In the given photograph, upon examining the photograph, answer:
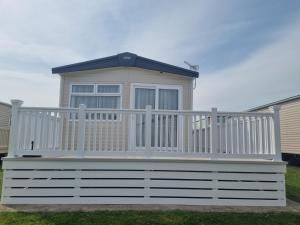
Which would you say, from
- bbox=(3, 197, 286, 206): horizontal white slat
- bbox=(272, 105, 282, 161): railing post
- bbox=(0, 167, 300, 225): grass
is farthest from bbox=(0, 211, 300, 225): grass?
bbox=(272, 105, 282, 161): railing post

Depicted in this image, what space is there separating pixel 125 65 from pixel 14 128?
355cm

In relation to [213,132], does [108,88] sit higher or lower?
higher

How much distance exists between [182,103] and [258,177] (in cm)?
313

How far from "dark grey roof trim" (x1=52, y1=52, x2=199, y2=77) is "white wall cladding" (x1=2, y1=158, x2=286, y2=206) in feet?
10.8

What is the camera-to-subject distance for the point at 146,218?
3.96 metres

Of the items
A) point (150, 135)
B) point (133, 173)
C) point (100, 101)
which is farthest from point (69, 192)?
point (100, 101)

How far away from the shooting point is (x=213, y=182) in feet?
16.1

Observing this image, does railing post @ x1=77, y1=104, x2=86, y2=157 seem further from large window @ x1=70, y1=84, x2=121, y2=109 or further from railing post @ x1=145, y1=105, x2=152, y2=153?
large window @ x1=70, y1=84, x2=121, y2=109

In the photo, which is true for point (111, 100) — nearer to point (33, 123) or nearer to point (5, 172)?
point (33, 123)

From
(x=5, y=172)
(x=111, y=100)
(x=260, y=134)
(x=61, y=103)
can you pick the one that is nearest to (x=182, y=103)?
(x=111, y=100)

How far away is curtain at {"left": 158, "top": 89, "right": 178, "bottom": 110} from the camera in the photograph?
7449mm

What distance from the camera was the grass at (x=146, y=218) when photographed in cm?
376

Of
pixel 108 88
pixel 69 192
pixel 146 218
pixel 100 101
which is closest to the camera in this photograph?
pixel 146 218

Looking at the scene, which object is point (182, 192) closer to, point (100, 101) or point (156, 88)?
point (156, 88)
